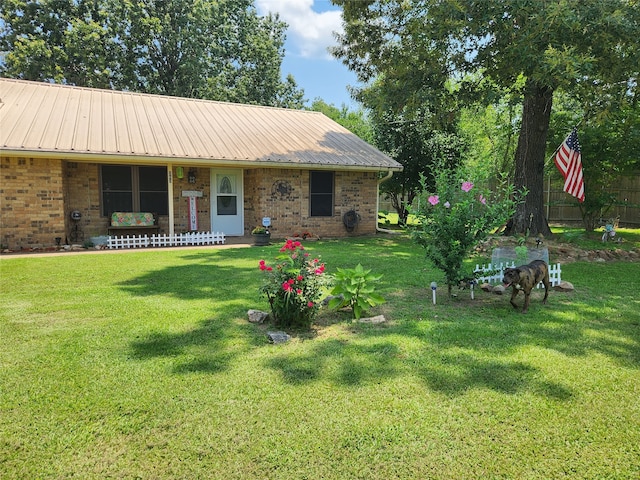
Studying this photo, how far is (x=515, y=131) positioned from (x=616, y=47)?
10.5 m

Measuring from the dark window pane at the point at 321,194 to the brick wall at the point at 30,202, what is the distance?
6599 mm

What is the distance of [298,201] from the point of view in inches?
490

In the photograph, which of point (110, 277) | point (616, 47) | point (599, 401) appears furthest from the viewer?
point (616, 47)

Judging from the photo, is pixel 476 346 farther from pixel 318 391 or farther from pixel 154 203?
pixel 154 203

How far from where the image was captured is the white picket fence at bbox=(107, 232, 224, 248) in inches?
406

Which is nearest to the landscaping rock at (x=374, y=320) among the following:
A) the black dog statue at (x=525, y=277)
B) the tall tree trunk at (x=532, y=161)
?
the black dog statue at (x=525, y=277)

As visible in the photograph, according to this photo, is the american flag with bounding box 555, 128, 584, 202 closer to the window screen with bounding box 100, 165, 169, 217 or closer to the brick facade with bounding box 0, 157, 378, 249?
the brick facade with bounding box 0, 157, 378, 249

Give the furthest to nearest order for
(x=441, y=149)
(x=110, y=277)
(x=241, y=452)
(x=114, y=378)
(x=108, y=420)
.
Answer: (x=441, y=149) → (x=110, y=277) → (x=114, y=378) → (x=108, y=420) → (x=241, y=452)

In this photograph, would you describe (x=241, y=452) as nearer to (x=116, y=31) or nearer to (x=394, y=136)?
(x=394, y=136)

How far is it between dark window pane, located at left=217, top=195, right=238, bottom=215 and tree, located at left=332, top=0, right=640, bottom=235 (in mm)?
5777

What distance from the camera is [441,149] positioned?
15.6 m

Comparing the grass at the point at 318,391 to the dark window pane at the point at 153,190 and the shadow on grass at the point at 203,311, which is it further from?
the dark window pane at the point at 153,190

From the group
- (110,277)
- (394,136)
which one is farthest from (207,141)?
(394,136)

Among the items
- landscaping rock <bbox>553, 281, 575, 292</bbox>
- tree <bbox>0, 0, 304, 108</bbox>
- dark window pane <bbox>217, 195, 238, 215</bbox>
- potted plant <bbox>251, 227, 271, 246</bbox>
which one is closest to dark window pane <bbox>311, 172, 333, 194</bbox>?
dark window pane <bbox>217, 195, 238, 215</bbox>
